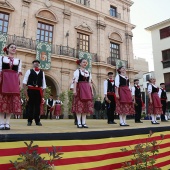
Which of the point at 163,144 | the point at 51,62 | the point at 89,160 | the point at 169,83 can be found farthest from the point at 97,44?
the point at 89,160

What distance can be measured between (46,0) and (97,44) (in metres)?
6.16

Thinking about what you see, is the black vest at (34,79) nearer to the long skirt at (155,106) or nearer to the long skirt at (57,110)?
the long skirt at (155,106)

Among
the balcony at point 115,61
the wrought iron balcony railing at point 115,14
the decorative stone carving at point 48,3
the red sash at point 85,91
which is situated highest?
the wrought iron balcony railing at point 115,14

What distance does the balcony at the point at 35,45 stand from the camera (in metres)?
13.8

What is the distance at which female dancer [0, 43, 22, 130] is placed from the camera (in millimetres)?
3520

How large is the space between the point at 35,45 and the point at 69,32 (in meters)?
3.64

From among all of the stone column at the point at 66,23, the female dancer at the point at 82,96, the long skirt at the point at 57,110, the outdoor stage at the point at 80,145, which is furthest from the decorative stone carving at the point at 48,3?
the outdoor stage at the point at 80,145

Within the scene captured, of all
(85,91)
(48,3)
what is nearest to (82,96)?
(85,91)

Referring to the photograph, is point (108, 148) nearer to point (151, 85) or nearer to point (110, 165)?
point (110, 165)

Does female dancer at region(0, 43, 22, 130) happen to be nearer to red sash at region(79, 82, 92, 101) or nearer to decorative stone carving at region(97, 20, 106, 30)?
red sash at region(79, 82, 92, 101)

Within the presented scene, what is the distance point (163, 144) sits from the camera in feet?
13.1

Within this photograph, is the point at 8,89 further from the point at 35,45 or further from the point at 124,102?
the point at 35,45

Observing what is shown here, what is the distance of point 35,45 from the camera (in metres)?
14.7

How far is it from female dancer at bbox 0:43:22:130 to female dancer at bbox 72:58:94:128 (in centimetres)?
135
